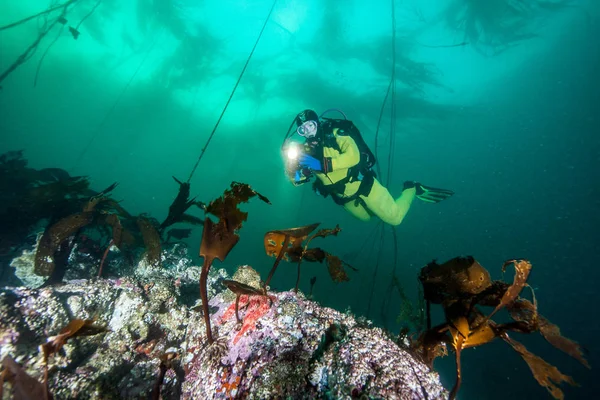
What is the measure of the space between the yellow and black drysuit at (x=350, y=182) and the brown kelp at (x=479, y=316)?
4292 millimetres

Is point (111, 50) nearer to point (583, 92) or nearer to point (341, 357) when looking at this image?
point (341, 357)

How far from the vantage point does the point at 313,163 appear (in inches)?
222

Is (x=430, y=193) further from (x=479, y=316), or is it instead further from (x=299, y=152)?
(x=479, y=316)

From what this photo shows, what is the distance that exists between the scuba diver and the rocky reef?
3.93 meters

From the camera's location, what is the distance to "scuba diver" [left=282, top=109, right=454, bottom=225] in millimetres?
5668

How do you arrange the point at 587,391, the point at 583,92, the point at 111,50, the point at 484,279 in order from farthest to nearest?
1. the point at 111,50
2. the point at 583,92
3. the point at 587,391
4. the point at 484,279

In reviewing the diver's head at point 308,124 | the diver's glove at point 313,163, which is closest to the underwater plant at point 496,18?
the diver's head at point 308,124

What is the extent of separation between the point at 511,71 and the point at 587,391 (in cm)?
2292

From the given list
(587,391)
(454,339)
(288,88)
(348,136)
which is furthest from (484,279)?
(288,88)

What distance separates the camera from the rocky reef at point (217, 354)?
1.29 metres

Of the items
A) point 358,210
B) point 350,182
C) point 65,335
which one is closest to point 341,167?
point 350,182

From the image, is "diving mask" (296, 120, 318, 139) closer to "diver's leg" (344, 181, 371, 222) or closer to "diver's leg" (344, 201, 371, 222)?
"diver's leg" (344, 181, 371, 222)

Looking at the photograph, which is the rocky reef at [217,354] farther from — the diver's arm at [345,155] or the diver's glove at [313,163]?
the diver's arm at [345,155]

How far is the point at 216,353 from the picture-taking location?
1497mm
